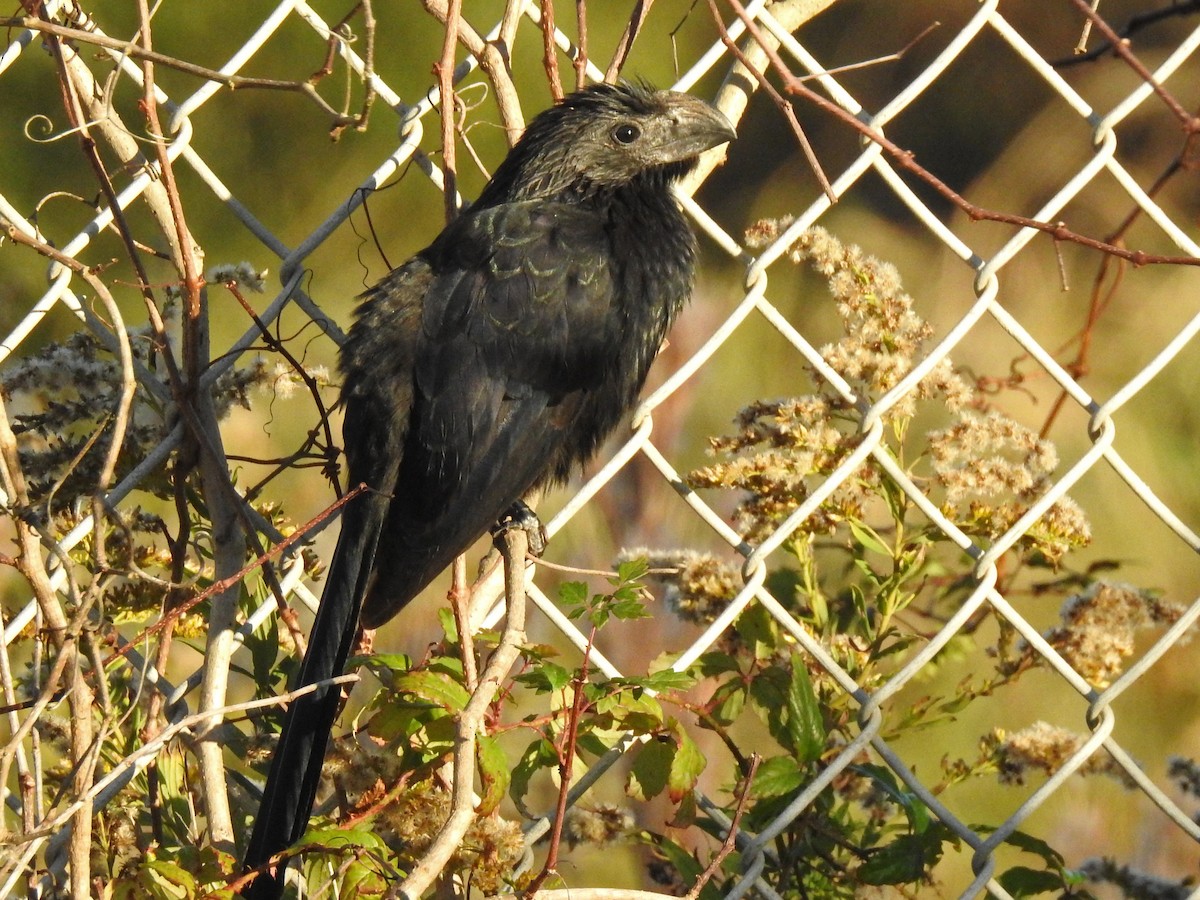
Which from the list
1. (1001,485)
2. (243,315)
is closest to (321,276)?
(243,315)

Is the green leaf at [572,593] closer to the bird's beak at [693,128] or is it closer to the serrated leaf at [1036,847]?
the serrated leaf at [1036,847]

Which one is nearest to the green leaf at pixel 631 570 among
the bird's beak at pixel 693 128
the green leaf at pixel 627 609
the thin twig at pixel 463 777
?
the green leaf at pixel 627 609

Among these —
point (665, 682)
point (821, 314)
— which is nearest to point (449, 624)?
point (665, 682)

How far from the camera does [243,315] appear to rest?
346 cm

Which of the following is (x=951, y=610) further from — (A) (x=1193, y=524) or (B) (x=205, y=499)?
(B) (x=205, y=499)

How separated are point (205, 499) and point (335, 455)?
0.66ft

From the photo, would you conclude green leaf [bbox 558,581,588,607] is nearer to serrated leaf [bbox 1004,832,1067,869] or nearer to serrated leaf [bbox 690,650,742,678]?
serrated leaf [bbox 690,650,742,678]

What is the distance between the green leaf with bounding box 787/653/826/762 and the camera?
6.16 ft

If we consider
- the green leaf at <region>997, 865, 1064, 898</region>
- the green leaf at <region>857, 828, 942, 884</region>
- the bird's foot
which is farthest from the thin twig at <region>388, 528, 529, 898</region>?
the green leaf at <region>997, 865, 1064, 898</region>

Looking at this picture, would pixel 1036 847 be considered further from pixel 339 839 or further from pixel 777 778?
pixel 339 839

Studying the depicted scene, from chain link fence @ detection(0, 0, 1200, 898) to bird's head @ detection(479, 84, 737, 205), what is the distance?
0.35 ft

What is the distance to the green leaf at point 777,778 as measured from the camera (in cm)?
186

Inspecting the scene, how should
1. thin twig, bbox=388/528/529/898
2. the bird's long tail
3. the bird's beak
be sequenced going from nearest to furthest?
thin twig, bbox=388/528/529/898, the bird's long tail, the bird's beak

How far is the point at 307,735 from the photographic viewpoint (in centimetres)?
174
